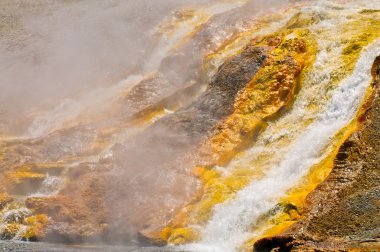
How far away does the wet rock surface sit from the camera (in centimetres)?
985

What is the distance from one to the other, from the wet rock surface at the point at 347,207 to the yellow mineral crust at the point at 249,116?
3322 mm

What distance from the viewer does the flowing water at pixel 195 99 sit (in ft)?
46.5

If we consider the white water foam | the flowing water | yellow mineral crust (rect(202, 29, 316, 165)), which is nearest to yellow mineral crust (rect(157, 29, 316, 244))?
yellow mineral crust (rect(202, 29, 316, 165))

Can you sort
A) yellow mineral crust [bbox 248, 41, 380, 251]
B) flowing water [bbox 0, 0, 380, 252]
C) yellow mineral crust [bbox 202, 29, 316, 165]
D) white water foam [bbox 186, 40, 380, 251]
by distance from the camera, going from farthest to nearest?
1. yellow mineral crust [bbox 202, 29, 316, 165]
2. flowing water [bbox 0, 0, 380, 252]
3. white water foam [bbox 186, 40, 380, 251]
4. yellow mineral crust [bbox 248, 41, 380, 251]

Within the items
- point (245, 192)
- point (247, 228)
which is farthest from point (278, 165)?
point (247, 228)

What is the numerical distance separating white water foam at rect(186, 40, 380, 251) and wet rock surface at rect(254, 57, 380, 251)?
1.68 metres

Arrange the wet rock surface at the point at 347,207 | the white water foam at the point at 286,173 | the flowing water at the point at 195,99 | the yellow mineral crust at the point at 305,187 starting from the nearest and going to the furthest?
the wet rock surface at the point at 347,207, the yellow mineral crust at the point at 305,187, the white water foam at the point at 286,173, the flowing water at the point at 195,99

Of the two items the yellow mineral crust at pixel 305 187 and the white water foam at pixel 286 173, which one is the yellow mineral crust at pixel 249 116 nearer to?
the white water foam at pixel 286 173

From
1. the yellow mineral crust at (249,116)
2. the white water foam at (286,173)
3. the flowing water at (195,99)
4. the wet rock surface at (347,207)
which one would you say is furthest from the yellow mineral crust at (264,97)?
the wet rock surface at (347,207)

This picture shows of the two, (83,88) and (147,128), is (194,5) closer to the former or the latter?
(83,88)

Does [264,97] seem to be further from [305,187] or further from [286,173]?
[305,187]

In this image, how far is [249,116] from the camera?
17.8 metres

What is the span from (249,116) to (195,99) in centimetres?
349

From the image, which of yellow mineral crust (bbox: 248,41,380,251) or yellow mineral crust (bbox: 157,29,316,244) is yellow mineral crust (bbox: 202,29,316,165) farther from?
yellow mineral crust (bbox: 248,41,380,251)
